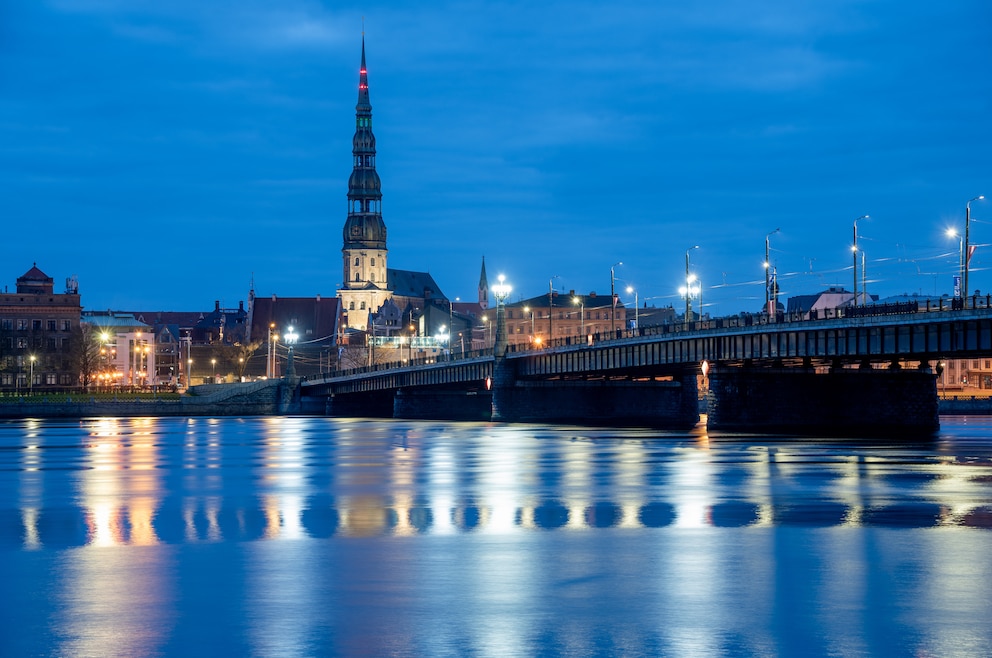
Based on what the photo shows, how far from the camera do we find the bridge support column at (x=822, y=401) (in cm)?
10988

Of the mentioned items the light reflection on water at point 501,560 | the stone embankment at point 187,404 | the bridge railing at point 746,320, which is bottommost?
the light reflection on water at point 501,560

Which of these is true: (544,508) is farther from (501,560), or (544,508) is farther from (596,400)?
(596,400)

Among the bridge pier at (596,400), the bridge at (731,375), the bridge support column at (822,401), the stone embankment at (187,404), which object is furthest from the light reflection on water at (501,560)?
the stone embankment at (187,404)

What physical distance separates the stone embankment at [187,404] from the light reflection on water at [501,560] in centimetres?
9582

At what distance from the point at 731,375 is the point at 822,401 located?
903 cm

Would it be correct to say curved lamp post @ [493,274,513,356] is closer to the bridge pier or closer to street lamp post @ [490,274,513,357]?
street lamp post @ [490,274,513,357]

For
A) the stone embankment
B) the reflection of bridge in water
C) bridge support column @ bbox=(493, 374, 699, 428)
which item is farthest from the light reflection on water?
the stone embankment

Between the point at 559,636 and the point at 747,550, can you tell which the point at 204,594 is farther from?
the point at 747,550

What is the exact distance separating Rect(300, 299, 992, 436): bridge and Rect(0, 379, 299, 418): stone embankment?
8893 millimetres

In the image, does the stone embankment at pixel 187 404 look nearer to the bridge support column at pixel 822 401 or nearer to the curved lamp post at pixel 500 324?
the curved lamp post at pixel 500 324

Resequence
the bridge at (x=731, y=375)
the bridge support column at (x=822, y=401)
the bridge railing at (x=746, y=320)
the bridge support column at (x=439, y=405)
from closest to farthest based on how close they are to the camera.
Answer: the bridge railing at (x=746, y=320)
the bridge at (x=731, y=375)
the bridge support column at (x=822, y=401)
the bridge support column at (x=439, y=405)

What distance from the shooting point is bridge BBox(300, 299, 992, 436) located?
3659 inches

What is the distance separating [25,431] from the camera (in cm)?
11250

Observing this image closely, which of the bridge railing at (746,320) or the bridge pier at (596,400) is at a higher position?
the bridge railing at (746,320)
